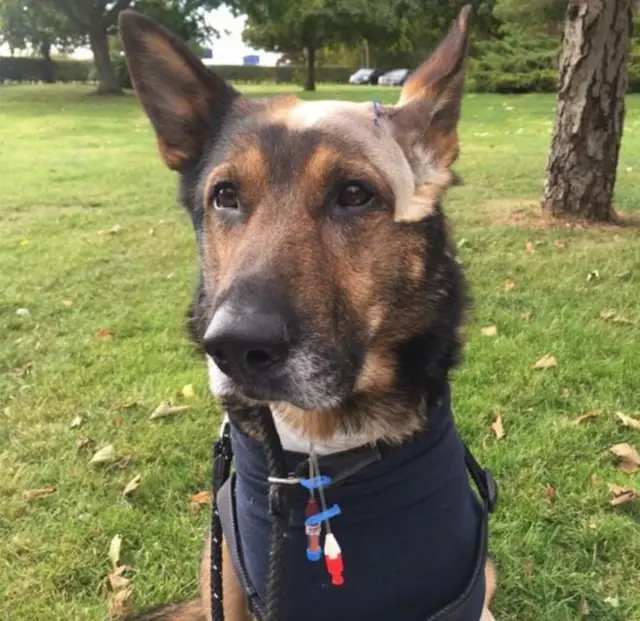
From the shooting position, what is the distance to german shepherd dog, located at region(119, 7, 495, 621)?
7.12 feet

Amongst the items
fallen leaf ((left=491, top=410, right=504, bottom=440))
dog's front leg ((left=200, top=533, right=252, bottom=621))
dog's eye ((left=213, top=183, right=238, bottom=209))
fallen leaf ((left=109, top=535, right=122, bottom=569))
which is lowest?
fallen leaf ((left=109, top=535, right=122, bottom=569))

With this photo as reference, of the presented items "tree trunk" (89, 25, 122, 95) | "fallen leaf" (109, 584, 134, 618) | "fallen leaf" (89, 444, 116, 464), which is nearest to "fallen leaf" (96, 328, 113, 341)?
"fallen leaf" (89, 444, 116, 464)

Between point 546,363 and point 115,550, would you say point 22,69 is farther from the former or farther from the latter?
point 115,550

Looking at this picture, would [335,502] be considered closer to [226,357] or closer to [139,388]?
[226,357]

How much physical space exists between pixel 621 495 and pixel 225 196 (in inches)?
94.7

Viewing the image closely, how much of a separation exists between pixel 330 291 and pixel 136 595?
5.88 feet

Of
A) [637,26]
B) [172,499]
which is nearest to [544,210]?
[172,499]

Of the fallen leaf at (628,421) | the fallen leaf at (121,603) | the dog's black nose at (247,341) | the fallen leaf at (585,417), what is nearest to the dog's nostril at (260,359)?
the dog's black nose at (247,341)

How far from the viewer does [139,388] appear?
16.4ft

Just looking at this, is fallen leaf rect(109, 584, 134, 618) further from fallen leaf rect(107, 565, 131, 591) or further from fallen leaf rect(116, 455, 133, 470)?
fallen leaf rect(116, 455, 133, 470)

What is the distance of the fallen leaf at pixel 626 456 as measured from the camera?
4023 mm

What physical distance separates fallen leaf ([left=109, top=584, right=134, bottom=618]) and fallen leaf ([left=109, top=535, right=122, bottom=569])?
167 millimetres

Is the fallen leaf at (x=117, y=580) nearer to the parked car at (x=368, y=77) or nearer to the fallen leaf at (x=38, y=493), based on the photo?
the fallen leaf at (x=38, y=493)

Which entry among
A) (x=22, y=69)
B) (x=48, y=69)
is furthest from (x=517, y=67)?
(x=22, y=69)
